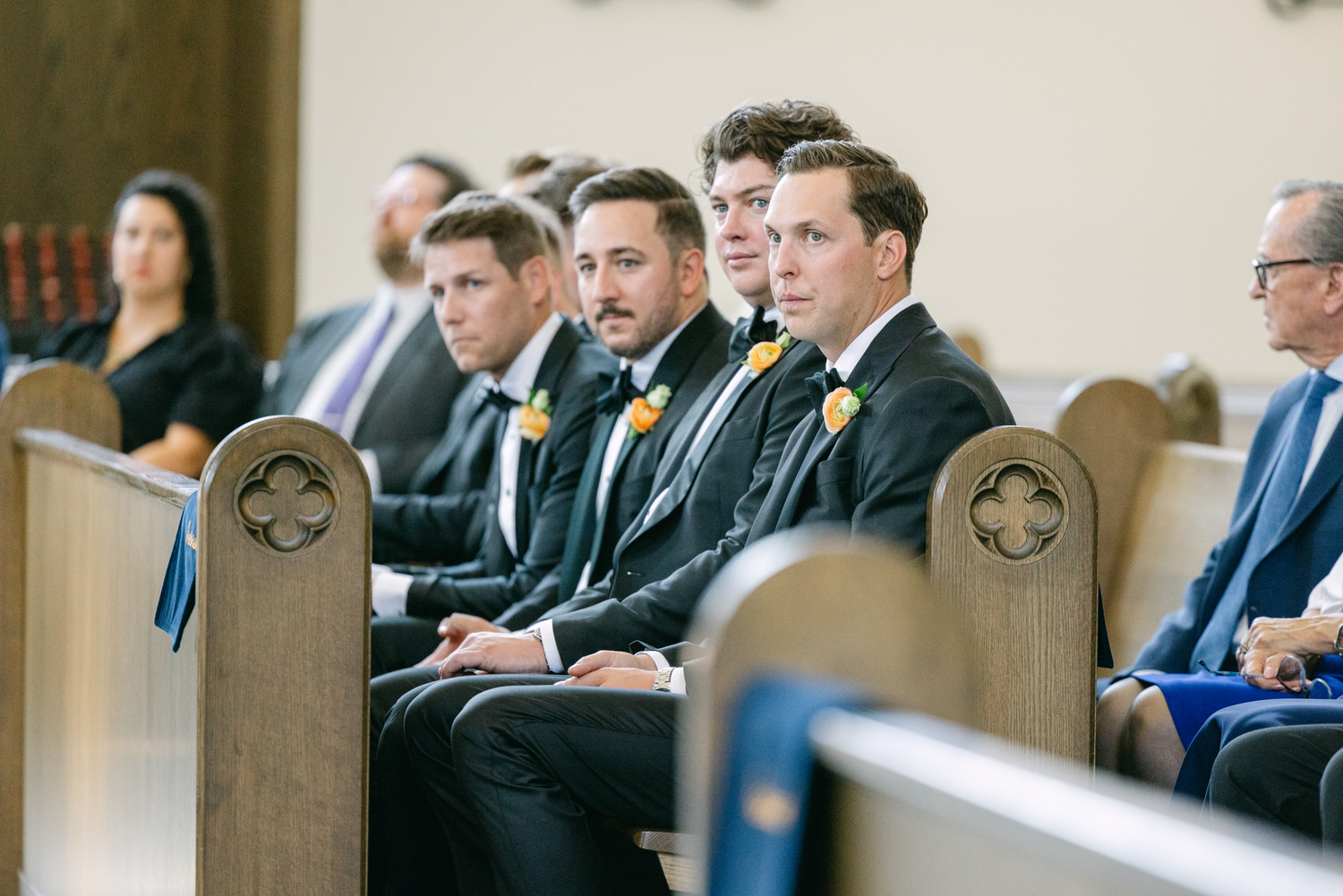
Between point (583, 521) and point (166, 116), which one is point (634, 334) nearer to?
point (583, 521)

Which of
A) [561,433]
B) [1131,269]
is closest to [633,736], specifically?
[561,433]

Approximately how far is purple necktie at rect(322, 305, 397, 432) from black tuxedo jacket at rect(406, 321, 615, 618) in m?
1.49

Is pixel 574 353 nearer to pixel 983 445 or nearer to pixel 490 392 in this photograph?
pixel 490 392

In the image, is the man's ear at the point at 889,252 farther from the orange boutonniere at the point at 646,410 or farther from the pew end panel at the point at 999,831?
the pew end panel at the point at 999,831

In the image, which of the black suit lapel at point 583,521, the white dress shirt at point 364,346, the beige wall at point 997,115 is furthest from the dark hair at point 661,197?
the beige wall at point 997,115

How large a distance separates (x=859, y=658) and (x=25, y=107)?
20.5 ft

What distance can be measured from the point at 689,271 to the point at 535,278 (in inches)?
19.6

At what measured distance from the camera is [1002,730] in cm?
204

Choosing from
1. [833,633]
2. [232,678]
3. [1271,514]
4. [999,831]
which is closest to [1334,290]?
[1271,514]

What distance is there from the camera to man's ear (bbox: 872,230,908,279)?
93.7 inches

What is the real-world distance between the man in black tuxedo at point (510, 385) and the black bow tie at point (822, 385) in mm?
959

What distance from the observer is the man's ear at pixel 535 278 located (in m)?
3.47

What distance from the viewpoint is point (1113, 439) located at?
12.1ft

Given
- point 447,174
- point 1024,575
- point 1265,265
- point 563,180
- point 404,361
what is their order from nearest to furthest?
point 1024,575 → point 1265,265 → point 563,180 → point 404,361 → point 447,174
